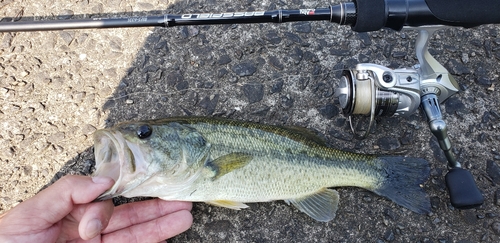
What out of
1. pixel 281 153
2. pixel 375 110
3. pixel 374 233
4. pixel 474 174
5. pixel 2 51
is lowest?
pixel 374 233

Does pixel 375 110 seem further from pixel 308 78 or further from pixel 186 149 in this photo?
pixel 186 149

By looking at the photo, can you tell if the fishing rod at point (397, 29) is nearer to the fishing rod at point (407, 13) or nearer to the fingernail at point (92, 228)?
the fishing rod at point (407, 13)

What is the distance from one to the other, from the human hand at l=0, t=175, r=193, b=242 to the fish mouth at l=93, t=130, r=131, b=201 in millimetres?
68

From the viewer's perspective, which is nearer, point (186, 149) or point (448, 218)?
point (186, 149)

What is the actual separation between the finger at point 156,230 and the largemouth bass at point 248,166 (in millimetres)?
223

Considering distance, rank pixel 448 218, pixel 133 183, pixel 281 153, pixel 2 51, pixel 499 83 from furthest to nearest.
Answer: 1. pixel 2 51
2. pixel 499 83
3. pixel 448 218
4. pixel 281 153
5. pixel 133 183

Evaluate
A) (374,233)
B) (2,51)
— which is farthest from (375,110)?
(2,51)

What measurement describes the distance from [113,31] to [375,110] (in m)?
2.74

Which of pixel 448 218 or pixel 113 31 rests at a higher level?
pixel 113 31

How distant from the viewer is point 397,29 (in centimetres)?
267

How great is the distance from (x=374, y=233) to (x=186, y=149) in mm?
1717

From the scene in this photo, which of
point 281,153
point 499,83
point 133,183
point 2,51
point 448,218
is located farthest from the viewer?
point 2,51

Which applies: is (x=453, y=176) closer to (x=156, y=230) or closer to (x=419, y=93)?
(x=419, y=93)

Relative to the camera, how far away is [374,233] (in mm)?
3127
